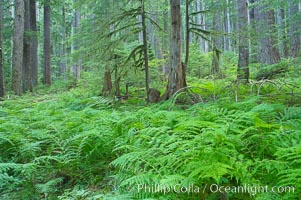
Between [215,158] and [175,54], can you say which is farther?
[175,54]

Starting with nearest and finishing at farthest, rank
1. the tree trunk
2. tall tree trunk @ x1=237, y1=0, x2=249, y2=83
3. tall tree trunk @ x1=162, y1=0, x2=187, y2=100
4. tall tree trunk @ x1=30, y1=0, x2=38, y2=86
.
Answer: tall tree trunk @ x1=162, y1=0, x2=187, y2=100 < tall tree trunk @ x1=237, y1=0, x2=249, y2=83 < the tree trunk < tall tree trunk @ x1=30, y1=0, x2=38, y2=86

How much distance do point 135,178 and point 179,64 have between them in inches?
171

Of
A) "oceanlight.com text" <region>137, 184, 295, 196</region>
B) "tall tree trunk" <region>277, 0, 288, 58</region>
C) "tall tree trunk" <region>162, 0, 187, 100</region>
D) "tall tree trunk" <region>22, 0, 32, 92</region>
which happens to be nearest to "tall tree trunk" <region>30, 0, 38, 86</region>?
"tall tree trunk" <region>22, 0, 32, 92</region>

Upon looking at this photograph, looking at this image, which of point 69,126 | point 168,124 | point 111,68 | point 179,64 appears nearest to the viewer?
point 168,124

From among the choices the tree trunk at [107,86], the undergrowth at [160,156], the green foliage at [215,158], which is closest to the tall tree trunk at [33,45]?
the tree trunk at [107,86]

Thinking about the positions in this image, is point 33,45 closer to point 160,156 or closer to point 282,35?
point 282,35

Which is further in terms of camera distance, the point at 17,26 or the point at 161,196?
the point at 17,26

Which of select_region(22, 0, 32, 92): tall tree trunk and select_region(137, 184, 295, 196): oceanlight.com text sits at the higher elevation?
select_region(22, 0, 32, 92): tall tree trunk

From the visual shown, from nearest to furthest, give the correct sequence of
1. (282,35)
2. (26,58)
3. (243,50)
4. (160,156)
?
(160,156)
(243,50)
(282,35)
(26,58)

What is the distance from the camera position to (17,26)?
38.7 feet

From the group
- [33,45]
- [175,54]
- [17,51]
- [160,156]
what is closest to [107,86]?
[175,54]

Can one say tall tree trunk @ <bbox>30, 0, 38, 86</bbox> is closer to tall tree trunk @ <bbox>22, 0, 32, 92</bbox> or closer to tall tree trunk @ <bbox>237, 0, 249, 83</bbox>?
tall tree trunk @ <bbox>22, 0, 32, 92</bbox>

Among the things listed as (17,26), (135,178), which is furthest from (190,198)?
(17,26)

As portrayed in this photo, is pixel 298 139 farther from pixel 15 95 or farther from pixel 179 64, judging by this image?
pixel 15 95
